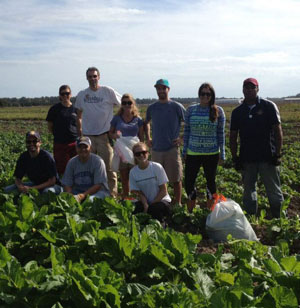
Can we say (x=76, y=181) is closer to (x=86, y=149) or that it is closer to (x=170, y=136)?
(x=86, y=149)

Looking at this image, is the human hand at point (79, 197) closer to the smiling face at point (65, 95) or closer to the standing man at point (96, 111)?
the standing man at point (96, 111)

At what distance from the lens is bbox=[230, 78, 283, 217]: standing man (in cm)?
532

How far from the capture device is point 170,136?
6066 millimetres

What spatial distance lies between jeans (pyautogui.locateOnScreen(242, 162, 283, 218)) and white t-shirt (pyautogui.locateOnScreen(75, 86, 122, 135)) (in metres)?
2.52

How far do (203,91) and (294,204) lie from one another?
3343mm

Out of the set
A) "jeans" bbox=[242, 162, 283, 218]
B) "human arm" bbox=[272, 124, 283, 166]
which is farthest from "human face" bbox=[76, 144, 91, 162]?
"human arm" bbox=[272, 124, 283, 166]

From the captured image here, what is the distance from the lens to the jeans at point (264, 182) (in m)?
5.49

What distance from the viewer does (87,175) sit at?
5953mm

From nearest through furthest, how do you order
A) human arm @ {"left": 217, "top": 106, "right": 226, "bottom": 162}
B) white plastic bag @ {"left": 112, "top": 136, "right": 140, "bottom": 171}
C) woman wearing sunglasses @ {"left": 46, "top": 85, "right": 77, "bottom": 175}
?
human arm @ {"left": 217, "top": 106, "right": 226, "bottom": 162} → white plastic bag @ {"left": 112, "top": 136, "right": 140, "bottom": 171} → woman wearing sunglasses @ {"left": 46, "top": 85, "right": 77, "bottom": 175}

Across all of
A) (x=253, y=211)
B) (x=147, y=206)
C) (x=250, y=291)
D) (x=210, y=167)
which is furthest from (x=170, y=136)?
(x=250, y=291)

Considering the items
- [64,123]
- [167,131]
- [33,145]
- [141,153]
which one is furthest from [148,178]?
[64,123]

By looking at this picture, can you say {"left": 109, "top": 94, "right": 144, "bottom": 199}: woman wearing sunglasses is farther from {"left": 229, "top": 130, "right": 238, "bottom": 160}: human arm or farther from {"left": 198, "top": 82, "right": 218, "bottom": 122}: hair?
{"left": 229, "top": 130, "right": 238, "bottom": 160}: human arm

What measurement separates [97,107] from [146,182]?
1922 millimetres

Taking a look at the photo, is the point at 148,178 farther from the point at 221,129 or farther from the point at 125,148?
the point at 221,129
